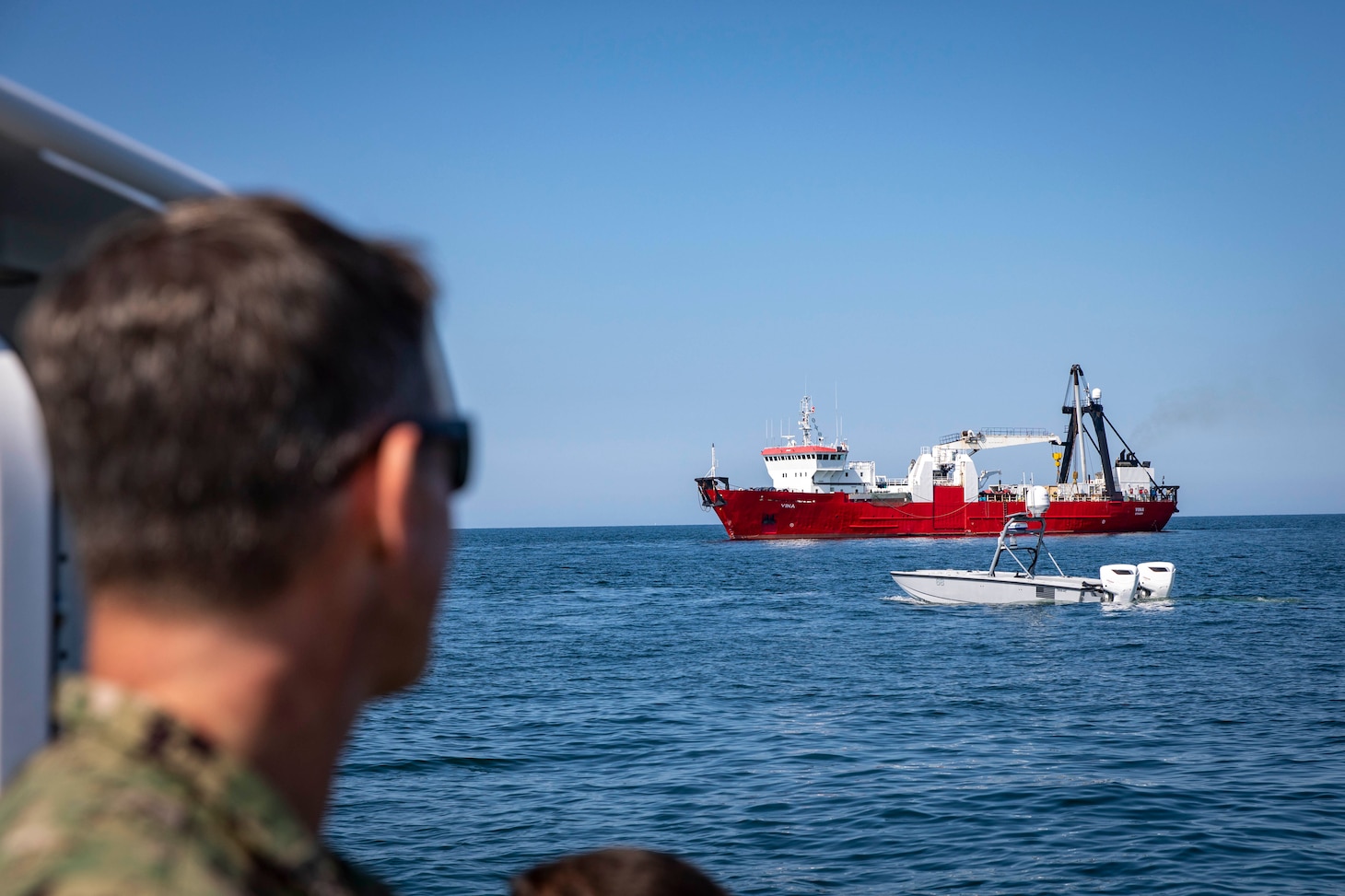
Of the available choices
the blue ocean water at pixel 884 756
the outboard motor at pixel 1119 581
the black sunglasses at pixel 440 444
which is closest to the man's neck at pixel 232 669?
the black sunglasses at pixel 440 444

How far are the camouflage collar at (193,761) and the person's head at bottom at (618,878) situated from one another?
2.73 feet

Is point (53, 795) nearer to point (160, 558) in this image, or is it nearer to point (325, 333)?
point (160, 558)

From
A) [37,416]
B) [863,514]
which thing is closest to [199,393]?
[37,416]

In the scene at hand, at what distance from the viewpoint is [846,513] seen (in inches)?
2400

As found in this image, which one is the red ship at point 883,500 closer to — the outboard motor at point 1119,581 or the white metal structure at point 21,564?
the outboard motor at point 1119,581

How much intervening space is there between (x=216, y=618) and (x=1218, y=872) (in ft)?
29.0

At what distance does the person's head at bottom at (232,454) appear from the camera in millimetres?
675

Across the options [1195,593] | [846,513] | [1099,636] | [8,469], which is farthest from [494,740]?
[846,513]

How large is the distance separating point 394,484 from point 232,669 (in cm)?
17

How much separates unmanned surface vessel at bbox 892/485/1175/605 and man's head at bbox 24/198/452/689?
947 inches

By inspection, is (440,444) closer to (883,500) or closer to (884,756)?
(884,756)

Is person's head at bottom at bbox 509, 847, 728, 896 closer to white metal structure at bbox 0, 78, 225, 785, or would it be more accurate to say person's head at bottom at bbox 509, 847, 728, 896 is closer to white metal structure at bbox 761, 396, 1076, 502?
white metal structure at bbox 0, 78, 225, 785

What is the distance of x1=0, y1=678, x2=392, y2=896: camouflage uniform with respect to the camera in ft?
1.88

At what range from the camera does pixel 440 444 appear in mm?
821
